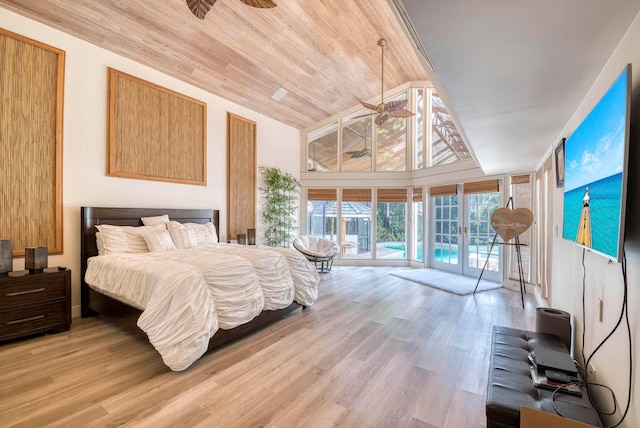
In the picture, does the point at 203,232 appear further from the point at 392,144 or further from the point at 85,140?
the point at 392,144

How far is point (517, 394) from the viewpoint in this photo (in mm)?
1483

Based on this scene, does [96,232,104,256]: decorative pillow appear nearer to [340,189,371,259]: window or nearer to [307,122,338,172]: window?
[307,122,338,172]: window

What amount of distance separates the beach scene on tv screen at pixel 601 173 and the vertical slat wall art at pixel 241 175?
16.4 ft

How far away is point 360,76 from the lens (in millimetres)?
5945

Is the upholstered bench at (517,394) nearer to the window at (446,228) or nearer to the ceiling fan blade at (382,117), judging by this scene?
the ceiling fan blade at (382,117)

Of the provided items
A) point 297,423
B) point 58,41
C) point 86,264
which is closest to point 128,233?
point 86,264

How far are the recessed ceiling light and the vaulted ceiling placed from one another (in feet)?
0.38

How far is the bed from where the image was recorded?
254 cm

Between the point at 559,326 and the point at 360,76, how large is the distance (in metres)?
5.36

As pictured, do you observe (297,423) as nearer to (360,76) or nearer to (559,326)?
(559,326)

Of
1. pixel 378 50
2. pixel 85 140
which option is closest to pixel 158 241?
pixel 85 140

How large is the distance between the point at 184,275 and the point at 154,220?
6.88 feet

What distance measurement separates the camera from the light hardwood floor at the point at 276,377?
5.98ft

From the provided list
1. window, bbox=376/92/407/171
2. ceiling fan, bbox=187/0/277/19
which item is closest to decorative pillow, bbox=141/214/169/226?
ceiling fan, bbox=187/0/277/19
